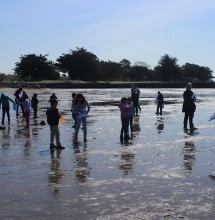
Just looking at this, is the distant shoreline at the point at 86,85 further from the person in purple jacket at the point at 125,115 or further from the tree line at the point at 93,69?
the person in purple jacket at the point at 125,115

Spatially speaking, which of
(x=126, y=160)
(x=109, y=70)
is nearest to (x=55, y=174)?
(x=126, y=160)

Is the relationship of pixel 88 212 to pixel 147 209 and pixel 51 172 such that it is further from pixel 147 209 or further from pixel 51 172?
pixel 51 172

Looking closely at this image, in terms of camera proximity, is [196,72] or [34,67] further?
[196,72]

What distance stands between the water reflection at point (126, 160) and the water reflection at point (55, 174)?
1.29m

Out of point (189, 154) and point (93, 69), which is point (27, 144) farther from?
point (93, 69)

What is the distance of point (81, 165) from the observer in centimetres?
982

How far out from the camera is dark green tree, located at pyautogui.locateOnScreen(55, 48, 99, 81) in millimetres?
126750

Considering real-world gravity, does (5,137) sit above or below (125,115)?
below

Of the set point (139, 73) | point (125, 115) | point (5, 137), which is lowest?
point (5, 137)

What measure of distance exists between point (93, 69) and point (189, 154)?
117322 millimetres

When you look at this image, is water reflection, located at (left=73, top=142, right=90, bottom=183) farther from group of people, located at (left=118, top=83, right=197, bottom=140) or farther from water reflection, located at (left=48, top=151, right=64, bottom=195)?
group of people, located at (left=118, top=83, right=197, bottom=140)

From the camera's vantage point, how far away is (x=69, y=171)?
9172 millimetres

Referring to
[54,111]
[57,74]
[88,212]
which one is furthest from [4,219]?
[57,74]

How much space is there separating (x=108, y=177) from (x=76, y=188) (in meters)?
1.00
